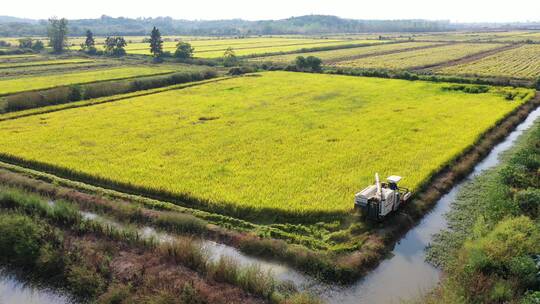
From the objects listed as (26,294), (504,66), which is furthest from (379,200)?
(504,66)

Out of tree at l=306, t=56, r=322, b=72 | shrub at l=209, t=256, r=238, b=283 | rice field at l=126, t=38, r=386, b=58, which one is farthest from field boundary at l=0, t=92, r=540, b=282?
rice field at l=126, t=38, r=386, b=58

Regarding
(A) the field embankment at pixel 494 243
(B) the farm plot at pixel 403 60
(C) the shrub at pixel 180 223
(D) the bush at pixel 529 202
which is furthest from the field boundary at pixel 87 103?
(D) the bush at pixel 529 202

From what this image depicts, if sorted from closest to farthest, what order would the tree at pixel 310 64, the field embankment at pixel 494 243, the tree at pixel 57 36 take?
the field embankment at pixel 494 243
the tree at pixel 310 64
the tree at pixel 57 36

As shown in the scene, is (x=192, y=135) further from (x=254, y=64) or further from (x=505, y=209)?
(x=254, y=64)

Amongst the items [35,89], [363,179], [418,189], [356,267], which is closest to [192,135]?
[363,179]

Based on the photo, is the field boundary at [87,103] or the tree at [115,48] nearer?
the field boundary at [87,103]

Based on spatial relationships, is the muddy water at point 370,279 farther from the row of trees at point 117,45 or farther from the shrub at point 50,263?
the row of trees at point 117,45

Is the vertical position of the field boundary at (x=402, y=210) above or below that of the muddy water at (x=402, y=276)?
above
